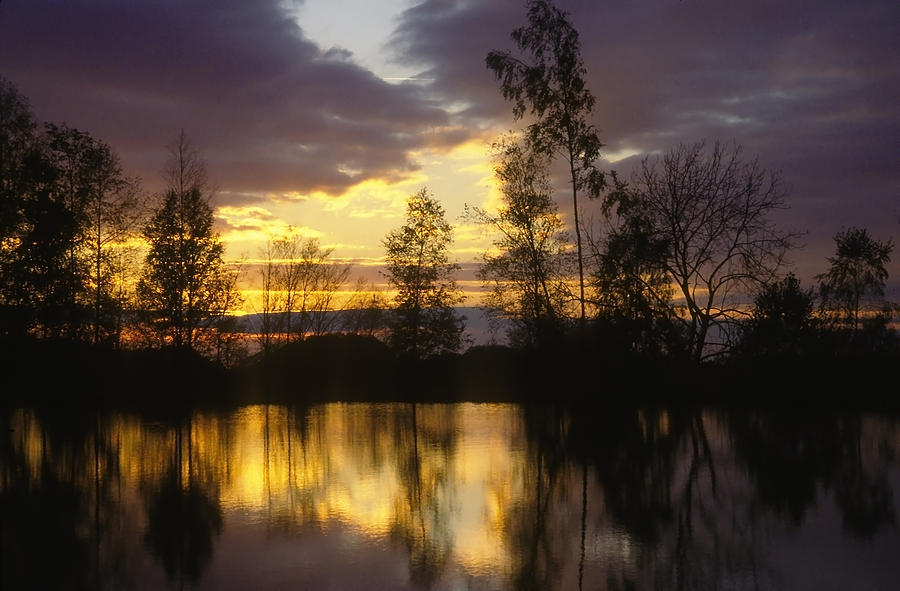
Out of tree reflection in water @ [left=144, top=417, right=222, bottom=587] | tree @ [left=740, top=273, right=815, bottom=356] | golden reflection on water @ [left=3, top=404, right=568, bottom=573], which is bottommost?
golden reflection on water @ [left=3, top=404, right=568, bottom=573]

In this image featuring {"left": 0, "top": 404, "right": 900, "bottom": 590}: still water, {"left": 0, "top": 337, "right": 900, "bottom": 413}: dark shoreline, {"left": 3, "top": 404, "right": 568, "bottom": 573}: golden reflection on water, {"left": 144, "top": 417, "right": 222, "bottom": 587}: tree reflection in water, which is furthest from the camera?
{"left": 0, "top": 337, "right": 900, "bottom": 413}: dark shoreline

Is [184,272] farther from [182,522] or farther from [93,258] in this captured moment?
[182,522]

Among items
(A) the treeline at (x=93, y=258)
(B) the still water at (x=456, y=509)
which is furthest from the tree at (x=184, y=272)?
(B) the still water at (x=456, y=509)

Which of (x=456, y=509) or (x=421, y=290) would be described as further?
(x=421, y=290)

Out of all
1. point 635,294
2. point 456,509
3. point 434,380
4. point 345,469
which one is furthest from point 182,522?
point 434,380

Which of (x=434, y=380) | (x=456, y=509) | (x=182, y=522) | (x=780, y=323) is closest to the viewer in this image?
(x=182, y=522)

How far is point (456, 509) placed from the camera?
10.3 metres

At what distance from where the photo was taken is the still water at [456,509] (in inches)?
287

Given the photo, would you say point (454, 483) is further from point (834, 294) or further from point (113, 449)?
point (834, 294)

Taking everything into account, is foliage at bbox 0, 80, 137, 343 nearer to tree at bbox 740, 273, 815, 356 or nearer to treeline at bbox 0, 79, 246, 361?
treeline at bbox 0, 79, 246, 361

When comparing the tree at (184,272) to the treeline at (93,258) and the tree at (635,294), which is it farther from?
the tree at (635,294)

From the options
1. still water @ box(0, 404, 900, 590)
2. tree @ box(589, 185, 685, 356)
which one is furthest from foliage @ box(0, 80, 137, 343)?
tree @ box(589, 185, 685, 356)

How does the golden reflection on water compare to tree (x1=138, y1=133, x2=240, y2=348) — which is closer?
the golden reflection on water

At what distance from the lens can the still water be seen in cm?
730
